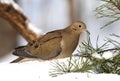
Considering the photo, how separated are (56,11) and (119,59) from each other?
12.9 ft

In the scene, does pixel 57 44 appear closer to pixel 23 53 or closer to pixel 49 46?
pixel 49 46

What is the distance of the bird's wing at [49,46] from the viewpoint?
1671mm

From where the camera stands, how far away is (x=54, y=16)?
17.0 feet

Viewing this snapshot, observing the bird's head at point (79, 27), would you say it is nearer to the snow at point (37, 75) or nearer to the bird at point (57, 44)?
the bird at point (57, 44)

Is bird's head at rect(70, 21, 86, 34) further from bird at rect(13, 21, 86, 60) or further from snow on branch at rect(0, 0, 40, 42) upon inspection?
snow on branch at rect(0, 0, 40, 42)

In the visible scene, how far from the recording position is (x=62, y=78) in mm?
1178

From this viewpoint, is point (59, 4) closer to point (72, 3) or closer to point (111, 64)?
point (72, 3)

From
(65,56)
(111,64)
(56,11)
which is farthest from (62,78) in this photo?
(56,11)

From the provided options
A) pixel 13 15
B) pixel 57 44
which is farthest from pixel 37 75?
pixel 13 15

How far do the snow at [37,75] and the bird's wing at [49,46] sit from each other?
20 centimetres

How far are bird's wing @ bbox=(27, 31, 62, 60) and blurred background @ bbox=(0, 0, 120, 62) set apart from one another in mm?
2787

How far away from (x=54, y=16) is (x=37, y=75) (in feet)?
12.8

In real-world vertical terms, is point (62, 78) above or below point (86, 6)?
above

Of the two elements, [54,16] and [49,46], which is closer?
[49,46]
